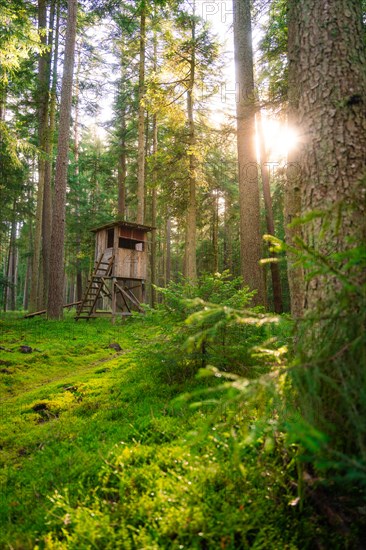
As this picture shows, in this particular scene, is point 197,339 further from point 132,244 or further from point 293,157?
point 132,244

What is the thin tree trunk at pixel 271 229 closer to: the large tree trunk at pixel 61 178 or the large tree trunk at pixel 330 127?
the large tree trunk at pixel 61 178

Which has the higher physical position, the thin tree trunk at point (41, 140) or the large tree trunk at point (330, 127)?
the thin tree trunk at point (41, 140)

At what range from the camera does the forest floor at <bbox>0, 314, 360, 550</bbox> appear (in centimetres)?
197

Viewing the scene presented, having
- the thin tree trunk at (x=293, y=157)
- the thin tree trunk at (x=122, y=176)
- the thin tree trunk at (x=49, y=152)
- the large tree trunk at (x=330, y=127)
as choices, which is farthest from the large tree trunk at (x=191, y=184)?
the large tree trunk at (x=330, y=127)

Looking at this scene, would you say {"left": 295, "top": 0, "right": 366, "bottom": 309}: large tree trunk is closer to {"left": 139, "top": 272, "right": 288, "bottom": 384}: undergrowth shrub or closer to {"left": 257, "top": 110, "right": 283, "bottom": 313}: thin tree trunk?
{"left": 139, "top": 272, "right": 288, "bottom": 384}: undergrowth shrub

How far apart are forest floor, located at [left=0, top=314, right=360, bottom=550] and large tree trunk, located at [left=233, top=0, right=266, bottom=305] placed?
4.40 m

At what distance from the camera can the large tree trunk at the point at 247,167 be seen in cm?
852

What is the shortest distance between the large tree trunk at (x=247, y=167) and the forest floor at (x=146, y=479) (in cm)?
440

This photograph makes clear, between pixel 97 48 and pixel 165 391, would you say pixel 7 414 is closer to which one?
pixel 165 391

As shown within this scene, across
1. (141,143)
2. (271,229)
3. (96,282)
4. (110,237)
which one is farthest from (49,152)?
(271,229)

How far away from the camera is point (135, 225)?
55.0ft

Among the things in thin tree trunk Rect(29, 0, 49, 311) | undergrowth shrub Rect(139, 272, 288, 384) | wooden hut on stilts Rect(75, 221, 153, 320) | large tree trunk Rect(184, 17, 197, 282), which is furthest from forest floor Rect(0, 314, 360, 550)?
thin tree trunk Rect(29, 0, 49, 311)

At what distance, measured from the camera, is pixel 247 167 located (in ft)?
28.5

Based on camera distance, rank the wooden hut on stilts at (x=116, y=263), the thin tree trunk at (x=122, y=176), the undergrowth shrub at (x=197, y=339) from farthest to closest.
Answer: the thin tree trunk at (x=122, y=176)
the wooden hut on stilts at (x=116, y=263)
the undergrowth shrub at (x=197, y=339)
